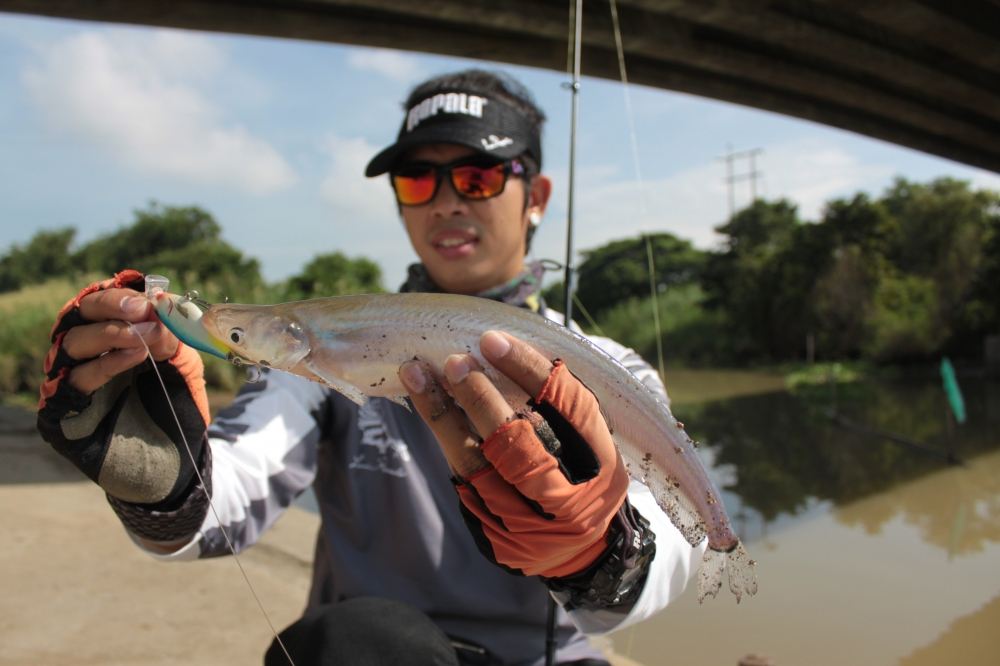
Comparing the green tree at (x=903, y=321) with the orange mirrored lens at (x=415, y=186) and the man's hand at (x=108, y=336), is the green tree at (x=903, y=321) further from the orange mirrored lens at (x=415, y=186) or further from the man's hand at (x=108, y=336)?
the man's hand at (x=108, y=336)

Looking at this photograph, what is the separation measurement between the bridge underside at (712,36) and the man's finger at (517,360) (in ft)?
26.0

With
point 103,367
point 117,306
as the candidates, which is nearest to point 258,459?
point 103,367

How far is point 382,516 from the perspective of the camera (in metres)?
2.11

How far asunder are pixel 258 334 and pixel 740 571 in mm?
1156

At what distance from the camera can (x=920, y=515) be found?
754 centimetres

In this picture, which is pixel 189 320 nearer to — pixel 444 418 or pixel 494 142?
pixel 444 418

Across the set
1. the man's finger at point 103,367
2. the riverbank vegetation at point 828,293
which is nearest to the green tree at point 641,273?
the riverbank vegetation at point 828,293

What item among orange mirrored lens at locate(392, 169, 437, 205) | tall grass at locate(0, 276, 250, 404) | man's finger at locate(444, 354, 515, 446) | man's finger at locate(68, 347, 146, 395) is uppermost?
orange mirrored lens at locate(392, 169, 437, 205)

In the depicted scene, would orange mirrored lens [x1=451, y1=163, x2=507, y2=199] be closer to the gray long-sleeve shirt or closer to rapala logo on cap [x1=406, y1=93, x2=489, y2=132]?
rapala logo on cap [x1=406, y1=93, x2=489, y2=132]

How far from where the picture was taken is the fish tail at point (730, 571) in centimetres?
143

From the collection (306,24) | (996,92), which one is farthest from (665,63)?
(996,92)

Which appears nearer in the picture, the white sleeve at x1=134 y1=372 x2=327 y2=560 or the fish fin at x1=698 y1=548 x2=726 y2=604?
the fish fin at x1=698 y1=548 x2=726 y2=604

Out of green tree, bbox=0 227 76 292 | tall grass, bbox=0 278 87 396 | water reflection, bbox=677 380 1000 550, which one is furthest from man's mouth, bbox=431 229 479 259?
green tree, bbox=0 227 76 292

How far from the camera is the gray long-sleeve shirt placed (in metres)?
1.91
